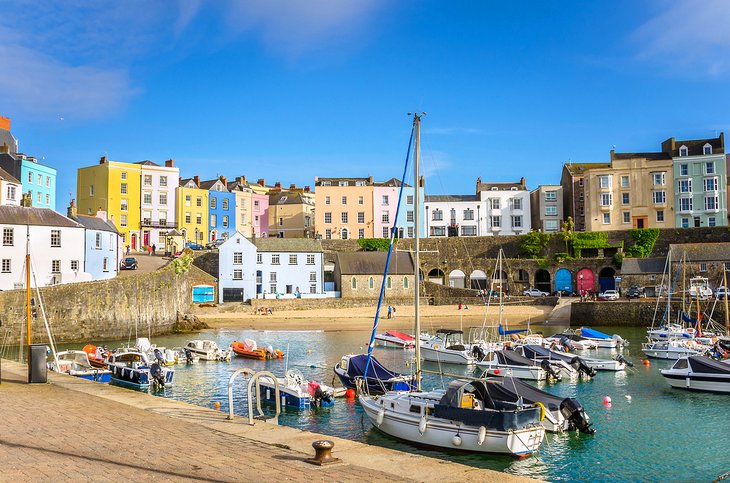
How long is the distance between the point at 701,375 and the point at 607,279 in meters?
45.2

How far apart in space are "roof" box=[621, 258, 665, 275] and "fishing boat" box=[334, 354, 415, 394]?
4622 cm

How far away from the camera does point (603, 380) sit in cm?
3128

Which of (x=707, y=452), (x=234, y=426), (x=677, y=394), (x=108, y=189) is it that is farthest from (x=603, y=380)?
(x=108, y=189)

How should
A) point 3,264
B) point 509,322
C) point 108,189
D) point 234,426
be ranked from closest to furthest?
point 234,426 < point 3,264 < point 509,322 < point 108,189

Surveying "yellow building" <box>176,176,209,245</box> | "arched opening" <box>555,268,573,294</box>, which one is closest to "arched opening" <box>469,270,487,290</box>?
"arched opening" <box>555,268,573,294</box>

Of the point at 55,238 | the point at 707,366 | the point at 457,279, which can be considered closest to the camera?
the point at 707,366

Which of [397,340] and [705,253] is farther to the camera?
[705,253]

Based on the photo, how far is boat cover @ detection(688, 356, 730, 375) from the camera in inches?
1073

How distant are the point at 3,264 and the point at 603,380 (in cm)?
4157

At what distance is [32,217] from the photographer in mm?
48906

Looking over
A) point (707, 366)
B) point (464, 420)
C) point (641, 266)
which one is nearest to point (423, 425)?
point (464, 420)

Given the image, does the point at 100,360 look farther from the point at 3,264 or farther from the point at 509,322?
the point at 509,322

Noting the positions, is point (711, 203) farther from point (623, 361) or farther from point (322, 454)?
point (322, 454)

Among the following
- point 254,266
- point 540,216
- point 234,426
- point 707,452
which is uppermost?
point 540,216
